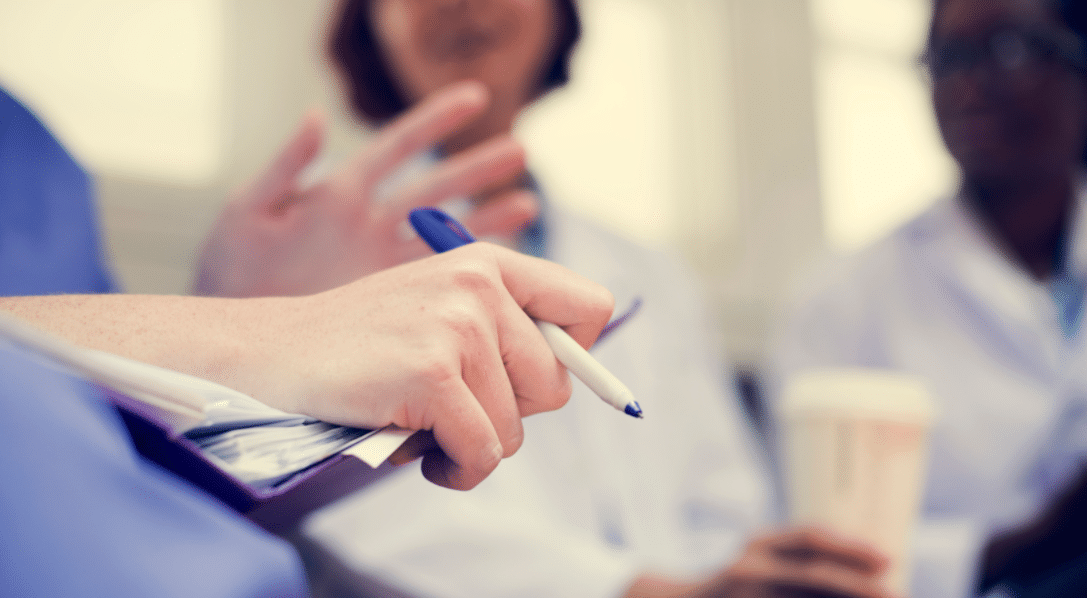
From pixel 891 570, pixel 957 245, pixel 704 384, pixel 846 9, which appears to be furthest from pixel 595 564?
pixel 846 9

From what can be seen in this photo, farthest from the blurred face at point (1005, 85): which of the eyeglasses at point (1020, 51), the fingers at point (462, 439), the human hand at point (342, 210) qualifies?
the fingers at point (462, 439)

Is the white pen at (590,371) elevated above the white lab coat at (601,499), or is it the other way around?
the white pen at (590,371)

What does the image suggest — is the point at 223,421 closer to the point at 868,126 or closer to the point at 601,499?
the point at 601,499

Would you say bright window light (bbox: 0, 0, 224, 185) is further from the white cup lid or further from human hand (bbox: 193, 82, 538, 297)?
the white cup lid

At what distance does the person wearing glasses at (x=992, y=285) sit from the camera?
0.57m

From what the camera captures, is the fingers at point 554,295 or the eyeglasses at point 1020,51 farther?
the eyeglasses at point 1020,51

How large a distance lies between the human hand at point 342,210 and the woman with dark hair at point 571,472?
45 mm

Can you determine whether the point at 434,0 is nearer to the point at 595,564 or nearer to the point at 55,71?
the point at 55,71

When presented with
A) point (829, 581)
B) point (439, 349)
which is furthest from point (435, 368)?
point (829, 581)

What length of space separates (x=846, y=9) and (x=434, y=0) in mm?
851

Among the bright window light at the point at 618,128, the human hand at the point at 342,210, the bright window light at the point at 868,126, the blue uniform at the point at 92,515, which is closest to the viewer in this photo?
the blue uniform at the point at 92,515

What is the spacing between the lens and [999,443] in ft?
1.92

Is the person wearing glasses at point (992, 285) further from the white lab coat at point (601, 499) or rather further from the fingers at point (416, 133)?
the fingers at point (416, 133)

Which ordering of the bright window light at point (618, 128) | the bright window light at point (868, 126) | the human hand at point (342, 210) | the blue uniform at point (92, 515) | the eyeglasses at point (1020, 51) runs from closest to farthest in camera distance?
the blue uniform at point (92, 515)
the human hand at point (342, 210)
the eyeglasses at point (1020, 51)
the bright window light at point (618, 128)
the bright window light at point (868, 126)
